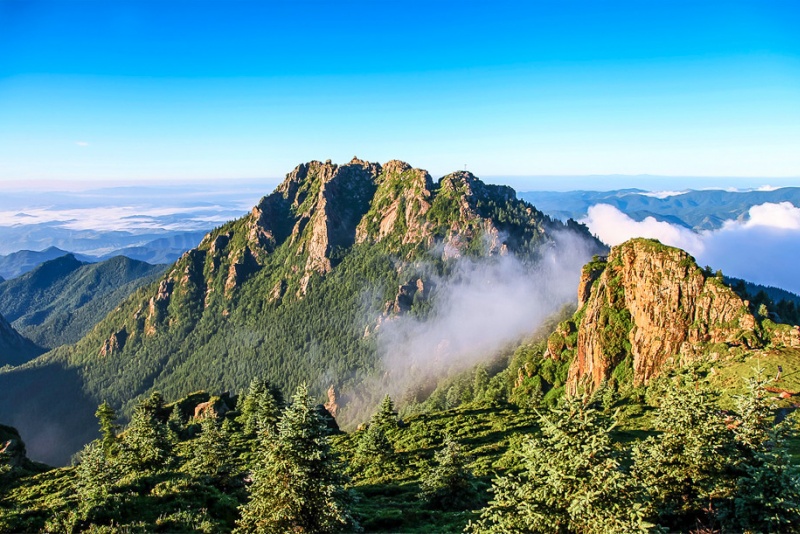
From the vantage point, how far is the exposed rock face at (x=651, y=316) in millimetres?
80000

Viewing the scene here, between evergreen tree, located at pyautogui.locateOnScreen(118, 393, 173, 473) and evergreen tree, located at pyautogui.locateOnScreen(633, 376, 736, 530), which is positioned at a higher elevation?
evergreen tree, located at pyautogui.locateOnScreen(633, 376, 736, 530)

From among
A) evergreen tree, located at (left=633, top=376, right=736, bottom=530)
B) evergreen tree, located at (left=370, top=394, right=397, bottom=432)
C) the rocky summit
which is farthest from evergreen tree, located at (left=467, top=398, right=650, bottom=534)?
the rocky summit

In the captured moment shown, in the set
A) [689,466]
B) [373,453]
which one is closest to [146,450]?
[373,453]

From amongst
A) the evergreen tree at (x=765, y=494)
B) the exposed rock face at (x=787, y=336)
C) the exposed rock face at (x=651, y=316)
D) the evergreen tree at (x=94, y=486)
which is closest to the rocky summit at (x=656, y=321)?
the exposed rock face at (x=787, y=336)

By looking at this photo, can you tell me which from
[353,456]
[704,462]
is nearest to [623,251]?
[353,456]

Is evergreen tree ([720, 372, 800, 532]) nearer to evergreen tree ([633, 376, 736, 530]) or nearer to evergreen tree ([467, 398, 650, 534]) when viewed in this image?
evergreen tree ([633, 376, 736, 530])

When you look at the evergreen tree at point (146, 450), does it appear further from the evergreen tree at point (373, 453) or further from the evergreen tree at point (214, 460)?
the evergreen tree at point (373, 453)

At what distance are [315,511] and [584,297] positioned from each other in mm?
117934

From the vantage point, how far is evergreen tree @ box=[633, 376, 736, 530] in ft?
79.5

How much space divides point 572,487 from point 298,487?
14297mm

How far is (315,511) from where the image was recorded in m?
24.3

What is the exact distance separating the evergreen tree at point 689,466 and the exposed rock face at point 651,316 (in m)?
62.4

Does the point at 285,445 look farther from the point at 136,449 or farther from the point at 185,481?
the point at 136,449

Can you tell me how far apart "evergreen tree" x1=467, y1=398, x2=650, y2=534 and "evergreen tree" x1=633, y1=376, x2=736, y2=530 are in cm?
622
